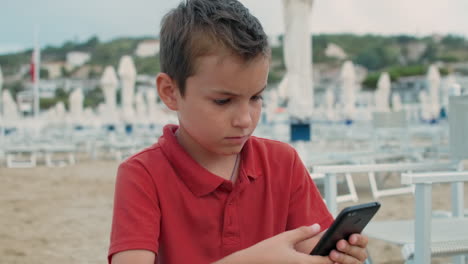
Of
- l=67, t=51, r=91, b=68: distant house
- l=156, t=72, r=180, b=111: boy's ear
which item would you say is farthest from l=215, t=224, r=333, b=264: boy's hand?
l=67, t=51, r=91, b=68: distant house

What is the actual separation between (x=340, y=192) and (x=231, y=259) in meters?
4.04

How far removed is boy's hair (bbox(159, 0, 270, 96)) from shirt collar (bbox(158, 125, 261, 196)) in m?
0.12

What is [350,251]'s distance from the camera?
822 millimetres

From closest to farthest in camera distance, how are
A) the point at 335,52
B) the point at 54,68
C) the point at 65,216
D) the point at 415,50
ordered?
the point at 65,216 → the point at 415,50 → the point at 335,52 → the point at 54,68

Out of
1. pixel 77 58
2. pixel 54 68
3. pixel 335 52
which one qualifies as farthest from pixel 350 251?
pixel 54 68

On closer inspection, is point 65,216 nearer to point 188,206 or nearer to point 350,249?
point 188,206

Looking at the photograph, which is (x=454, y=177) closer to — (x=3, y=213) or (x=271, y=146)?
(x=271, y=146)

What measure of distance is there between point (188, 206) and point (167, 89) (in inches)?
8.9

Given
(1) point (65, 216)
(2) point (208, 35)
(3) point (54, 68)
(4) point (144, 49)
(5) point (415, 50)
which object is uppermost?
(4) point (144, 49)

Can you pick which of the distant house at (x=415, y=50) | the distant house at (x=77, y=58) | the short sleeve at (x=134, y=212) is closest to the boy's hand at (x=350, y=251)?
the short sleeve at (x=134, y=212)

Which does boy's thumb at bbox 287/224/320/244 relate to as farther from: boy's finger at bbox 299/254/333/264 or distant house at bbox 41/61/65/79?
distant house at bbox 41/61/65/79

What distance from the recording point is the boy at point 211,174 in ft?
2.73

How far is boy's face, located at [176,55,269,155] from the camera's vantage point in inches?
32.9

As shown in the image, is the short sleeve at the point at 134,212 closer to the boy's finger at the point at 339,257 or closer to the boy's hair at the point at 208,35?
the boy's hair at the point at 208,35
